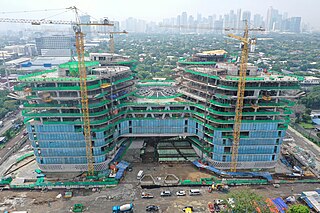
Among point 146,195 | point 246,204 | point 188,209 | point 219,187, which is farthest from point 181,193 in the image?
point 246,204

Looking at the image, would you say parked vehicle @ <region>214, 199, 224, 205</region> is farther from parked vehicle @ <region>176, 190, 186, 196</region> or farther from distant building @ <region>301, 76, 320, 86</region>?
distant building @ <region>301, 76, 320, 86</region>

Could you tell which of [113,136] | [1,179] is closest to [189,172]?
[113,136]

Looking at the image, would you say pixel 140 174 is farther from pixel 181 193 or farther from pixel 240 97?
pixel 240 97

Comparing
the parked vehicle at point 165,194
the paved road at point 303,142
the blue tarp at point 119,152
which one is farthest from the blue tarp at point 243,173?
the paved road at point 303,142

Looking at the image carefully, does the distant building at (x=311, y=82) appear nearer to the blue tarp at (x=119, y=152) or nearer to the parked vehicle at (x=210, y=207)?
the parked vehicle at (x=210, y=207)

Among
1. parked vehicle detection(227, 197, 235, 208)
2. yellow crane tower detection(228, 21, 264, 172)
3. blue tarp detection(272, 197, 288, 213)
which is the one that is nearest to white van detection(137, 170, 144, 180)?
parked vehicle detection(227, 197, 235, 208)
